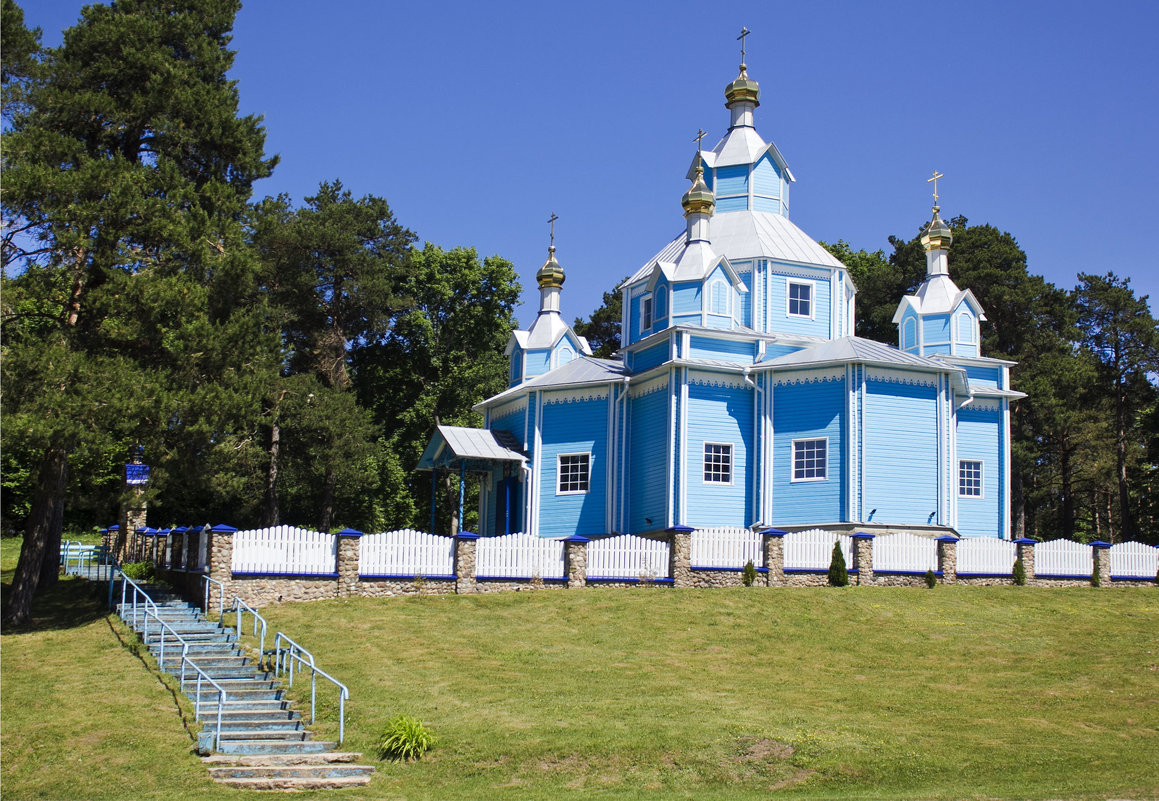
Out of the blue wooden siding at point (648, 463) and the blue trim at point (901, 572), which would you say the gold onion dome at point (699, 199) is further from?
the blue trim at point (901, 572)

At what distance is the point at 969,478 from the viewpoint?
99.1ft

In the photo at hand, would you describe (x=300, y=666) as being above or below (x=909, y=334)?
below

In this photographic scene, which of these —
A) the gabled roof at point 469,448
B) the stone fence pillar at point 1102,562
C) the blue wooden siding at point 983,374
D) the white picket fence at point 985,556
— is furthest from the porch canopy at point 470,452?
the stone fence pillar at point 1102,562

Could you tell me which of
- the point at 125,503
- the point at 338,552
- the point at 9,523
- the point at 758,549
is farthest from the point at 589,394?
the point at 9,523

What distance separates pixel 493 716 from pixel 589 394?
615 inches

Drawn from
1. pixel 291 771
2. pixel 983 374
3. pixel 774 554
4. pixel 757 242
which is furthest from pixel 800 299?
pixel 291 771

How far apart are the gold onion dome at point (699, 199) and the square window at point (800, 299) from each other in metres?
3.07

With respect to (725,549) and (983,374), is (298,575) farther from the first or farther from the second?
(983,374)

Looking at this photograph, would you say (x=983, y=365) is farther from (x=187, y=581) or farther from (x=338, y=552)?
(x=187, y=581)

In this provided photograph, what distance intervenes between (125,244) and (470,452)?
1011 cm

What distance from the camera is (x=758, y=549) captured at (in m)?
24.3

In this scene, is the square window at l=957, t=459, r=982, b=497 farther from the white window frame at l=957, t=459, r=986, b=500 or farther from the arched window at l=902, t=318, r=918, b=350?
the arched window at l=902, t=318, r=918, b=350

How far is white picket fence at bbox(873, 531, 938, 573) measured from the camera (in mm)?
24719

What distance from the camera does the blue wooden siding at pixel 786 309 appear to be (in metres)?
30.3
